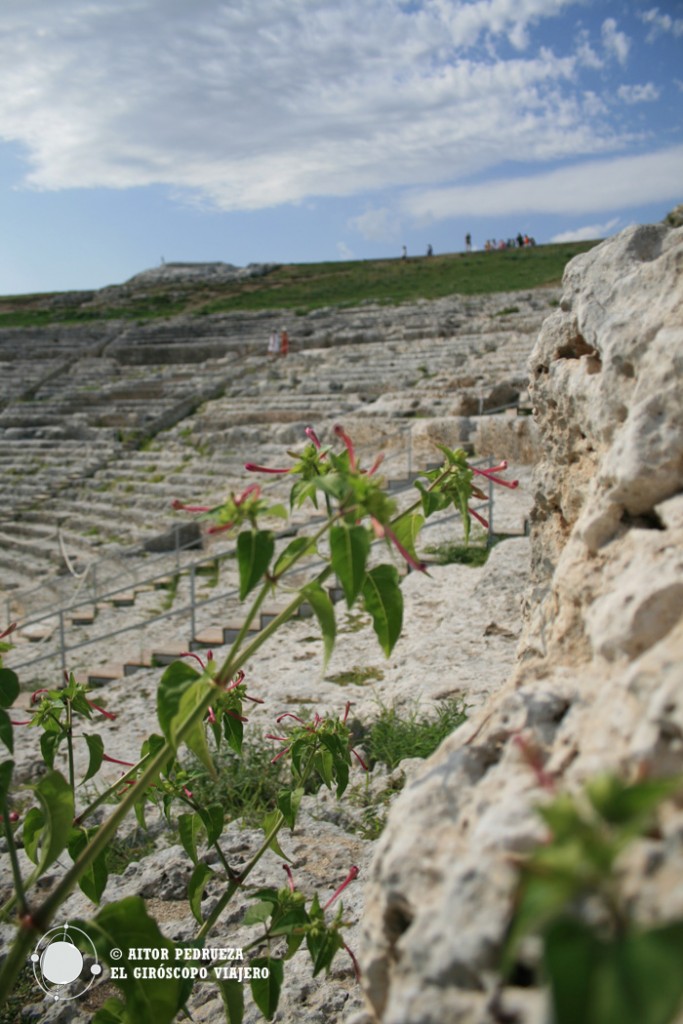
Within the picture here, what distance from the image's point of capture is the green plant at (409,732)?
3795 millimetres

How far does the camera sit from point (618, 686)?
3.30 ft

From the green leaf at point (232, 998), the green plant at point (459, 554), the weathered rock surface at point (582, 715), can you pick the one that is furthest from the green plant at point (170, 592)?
the weathered rock surface at point (582, 715)

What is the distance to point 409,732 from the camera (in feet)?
12.9

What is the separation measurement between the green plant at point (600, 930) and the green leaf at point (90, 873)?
115 cm

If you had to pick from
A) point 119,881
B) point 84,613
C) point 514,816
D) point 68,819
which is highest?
point 514,816

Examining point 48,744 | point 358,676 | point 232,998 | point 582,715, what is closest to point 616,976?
point 582,715

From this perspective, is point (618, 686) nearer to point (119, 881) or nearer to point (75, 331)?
point (119, 881)

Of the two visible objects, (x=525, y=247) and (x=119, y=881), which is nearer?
(x=119, y=881)

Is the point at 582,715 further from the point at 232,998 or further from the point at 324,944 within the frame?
the point at 232,998

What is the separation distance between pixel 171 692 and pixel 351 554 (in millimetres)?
365

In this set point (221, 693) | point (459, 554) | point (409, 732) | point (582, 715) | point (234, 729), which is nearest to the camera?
point (582, 715)

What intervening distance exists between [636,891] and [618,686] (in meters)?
0.32

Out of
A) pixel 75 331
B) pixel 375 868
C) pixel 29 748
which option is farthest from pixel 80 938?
pixel 75 331

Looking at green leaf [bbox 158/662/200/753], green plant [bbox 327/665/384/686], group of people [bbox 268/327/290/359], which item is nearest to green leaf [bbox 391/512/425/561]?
green leaf [bbox 158/662/200/753]
